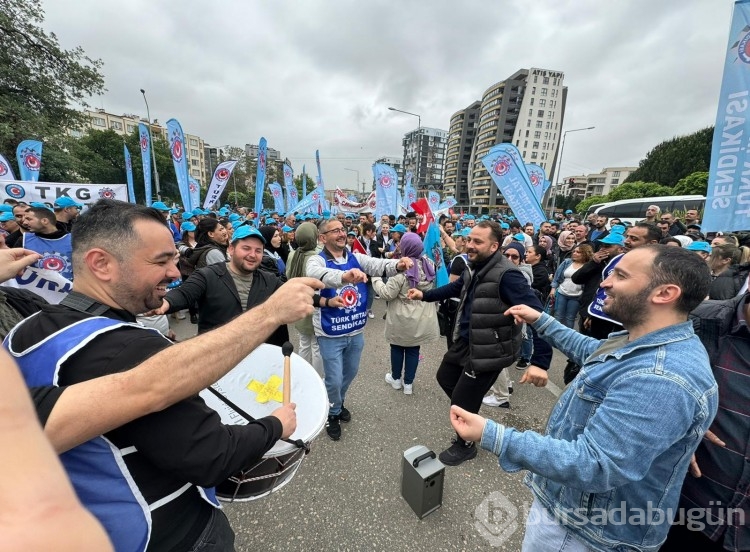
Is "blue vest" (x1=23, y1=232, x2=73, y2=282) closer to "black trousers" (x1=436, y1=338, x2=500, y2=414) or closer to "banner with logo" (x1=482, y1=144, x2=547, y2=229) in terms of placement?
"black trousers" (x1=436, y1=338, x2=500, y2=414)

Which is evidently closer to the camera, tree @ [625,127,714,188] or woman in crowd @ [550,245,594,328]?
woman in crowd @ [550,245,594,328]

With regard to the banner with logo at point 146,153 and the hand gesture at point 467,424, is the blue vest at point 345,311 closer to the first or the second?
the hand gesture at point 467,424

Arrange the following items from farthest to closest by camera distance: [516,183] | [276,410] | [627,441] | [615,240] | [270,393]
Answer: [516,183]
[615,240]
[270,393]
[276,410]
[627,441]

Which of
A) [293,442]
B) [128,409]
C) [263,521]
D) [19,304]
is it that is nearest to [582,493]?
[293,442]

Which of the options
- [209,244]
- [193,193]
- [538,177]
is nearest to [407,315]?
[209,244]

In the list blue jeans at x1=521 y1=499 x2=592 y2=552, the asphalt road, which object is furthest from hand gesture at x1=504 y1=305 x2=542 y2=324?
the asphalt road

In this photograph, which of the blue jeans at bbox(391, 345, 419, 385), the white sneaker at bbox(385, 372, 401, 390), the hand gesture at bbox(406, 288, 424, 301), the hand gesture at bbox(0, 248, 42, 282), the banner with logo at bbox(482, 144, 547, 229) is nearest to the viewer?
the hand gesture at bbox(0, 248, 42, 282)

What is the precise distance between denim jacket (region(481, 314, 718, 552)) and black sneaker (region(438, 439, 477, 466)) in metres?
1.46

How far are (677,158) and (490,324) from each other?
5497 cm

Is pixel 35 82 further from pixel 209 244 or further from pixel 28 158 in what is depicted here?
pixel 209 244

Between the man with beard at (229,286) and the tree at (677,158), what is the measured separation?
1975 inches

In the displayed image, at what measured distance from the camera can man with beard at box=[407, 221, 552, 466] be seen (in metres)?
2.67

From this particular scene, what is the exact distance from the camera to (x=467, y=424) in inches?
52.5

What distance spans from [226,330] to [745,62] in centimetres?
512
